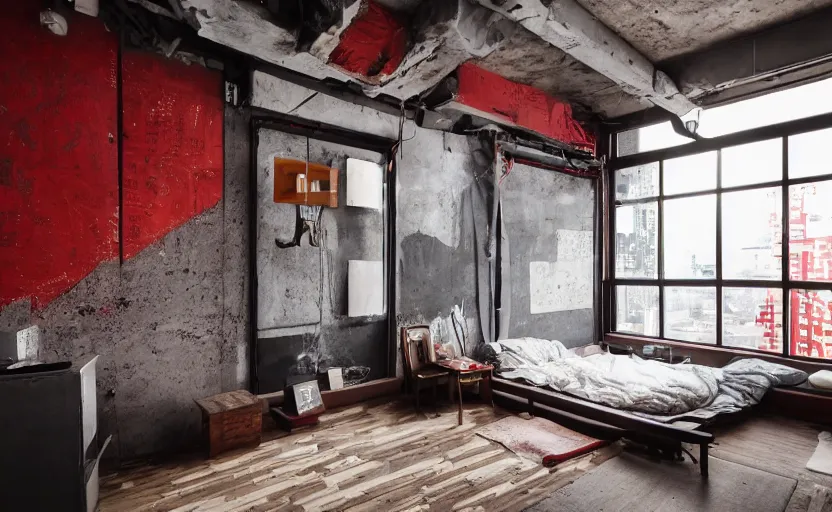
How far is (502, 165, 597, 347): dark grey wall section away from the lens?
5.75m

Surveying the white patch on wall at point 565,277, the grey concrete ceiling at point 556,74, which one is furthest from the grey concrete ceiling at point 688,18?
the white patch on wall at point 565,277

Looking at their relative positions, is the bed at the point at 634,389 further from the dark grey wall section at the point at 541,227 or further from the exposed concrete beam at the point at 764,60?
the exposed concrete beam at the point at 764,60

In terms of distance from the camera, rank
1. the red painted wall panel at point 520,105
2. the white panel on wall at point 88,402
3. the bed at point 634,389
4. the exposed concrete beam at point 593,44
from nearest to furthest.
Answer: the white panel on wall at point 88,402
the exposed concrete beam at point 593,44
the bed at point 634,389
the red painted wall panel at point 520,105

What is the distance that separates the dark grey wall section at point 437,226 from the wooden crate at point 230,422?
184 cm

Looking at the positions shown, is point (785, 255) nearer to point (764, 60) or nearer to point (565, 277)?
point (764, 60)

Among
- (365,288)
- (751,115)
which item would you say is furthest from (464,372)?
(751,115)

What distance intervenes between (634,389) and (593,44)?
10.5 ft

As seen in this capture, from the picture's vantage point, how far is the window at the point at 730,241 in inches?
193

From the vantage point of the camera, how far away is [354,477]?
2.90 meters

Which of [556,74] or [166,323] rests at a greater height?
[556,74]

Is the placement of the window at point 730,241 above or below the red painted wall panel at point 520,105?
below

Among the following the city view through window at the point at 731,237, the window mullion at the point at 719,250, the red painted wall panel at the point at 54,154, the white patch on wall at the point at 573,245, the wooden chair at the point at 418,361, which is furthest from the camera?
the white patch on wall at the point at 573,245

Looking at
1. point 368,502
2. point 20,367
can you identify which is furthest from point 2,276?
point 368,502

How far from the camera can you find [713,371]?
465cm
